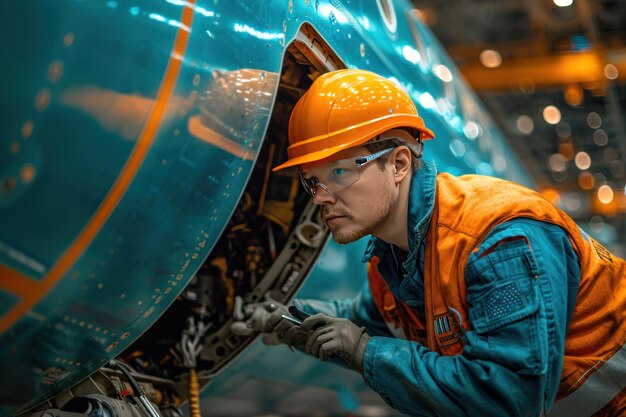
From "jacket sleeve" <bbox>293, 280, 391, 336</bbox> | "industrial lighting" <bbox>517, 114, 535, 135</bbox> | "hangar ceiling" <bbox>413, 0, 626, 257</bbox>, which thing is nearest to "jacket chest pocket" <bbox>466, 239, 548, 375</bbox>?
"jacket sleeve" <bbox>293, 280, 391, 336</bbox>

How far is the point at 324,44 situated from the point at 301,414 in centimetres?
151

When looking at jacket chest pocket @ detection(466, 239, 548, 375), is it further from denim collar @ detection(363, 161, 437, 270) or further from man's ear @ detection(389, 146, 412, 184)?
man's ear @ detection(389, 146, 412, 184)

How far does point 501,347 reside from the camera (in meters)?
2.00

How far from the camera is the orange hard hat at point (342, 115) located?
86.7 inches

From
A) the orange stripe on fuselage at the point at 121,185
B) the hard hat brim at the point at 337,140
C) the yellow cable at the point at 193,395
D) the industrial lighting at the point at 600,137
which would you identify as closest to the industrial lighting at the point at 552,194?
the industrial lighting at the point at 600,137

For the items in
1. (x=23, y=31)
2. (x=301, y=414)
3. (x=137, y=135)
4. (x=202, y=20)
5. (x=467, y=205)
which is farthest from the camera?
(x=301, y=414)

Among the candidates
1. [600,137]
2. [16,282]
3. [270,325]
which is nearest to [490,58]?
[600,137]

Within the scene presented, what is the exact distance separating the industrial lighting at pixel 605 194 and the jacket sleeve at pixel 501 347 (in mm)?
21743

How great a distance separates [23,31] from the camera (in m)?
1.48

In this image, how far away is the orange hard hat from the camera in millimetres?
2203

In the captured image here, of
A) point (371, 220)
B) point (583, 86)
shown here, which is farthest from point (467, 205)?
point (583, 86)

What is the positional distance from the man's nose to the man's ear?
0.62ft

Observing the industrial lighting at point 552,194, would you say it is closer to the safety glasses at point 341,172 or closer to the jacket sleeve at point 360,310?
the jacket sleeve at point 360,310

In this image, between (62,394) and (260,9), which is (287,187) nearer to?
(260,9)
